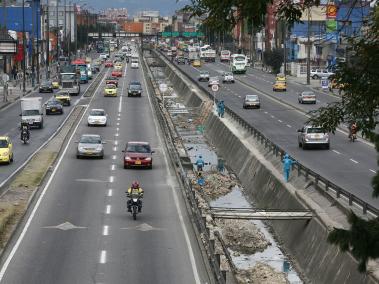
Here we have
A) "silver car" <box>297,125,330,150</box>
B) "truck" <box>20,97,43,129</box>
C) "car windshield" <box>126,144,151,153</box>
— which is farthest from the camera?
"truck" <box>20,97,43,129</box>

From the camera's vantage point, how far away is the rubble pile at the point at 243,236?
37156 millimetres

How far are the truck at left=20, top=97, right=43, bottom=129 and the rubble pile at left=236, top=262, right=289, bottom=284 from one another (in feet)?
139

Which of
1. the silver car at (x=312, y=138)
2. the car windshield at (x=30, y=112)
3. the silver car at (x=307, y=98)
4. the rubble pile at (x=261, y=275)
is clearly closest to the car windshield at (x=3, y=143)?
the silver car at (x=312, y=138)

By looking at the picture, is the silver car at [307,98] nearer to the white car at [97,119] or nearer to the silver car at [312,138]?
the white car at [97,119]

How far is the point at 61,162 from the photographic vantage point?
176ft

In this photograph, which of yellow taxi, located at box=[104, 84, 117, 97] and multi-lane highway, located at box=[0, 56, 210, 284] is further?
yellow taxi, located at box=[104, 84, 117, 97]

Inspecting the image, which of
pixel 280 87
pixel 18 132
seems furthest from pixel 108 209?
pixel 280 87

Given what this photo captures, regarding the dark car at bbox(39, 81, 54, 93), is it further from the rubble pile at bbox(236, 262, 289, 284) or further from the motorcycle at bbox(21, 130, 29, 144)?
the rubble pile at bbox(236, 262, 289, 284)

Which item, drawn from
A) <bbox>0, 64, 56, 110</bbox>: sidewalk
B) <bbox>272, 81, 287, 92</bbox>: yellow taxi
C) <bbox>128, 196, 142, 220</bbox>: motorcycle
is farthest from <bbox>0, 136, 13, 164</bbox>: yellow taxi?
<bbox>272, 81, 287, 92</bbox>: yellow taxi

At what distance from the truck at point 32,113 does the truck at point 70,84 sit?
3452cm

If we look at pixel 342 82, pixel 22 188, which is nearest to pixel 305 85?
pixel 22 188

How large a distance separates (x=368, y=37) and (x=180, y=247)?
48.5ft

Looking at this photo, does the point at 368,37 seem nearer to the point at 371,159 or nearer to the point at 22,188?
the point at 22,188

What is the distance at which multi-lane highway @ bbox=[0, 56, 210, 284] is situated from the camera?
2689cm
